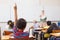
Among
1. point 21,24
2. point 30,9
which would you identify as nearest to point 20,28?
point 21,24

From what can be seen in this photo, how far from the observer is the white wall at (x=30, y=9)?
9.33m

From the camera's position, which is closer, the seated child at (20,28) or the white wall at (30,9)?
the seated child at (20,28)

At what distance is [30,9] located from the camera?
9.50 meters

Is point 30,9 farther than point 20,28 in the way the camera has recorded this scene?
Yes

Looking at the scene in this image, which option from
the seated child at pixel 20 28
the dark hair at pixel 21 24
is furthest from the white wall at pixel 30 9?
the dark hair at pixel 21 24

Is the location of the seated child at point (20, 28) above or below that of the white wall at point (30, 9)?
below

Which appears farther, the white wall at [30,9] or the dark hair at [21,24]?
the white wall at [30,9]

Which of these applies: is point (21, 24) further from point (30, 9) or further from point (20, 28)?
point (30, 9)

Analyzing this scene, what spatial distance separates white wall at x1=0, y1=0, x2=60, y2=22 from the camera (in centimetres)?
933

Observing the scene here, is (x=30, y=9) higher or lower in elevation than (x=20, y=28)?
higher

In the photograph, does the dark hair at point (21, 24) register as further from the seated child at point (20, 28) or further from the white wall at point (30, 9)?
the white wall at point (30, 9)

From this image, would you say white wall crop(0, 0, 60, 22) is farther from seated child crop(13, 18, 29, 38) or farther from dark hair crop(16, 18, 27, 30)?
dark hair crop(16, 18, 27, 30)

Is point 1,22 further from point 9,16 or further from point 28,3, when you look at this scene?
point 28,3

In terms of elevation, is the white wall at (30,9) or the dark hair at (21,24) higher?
the white wall at (30,9)
